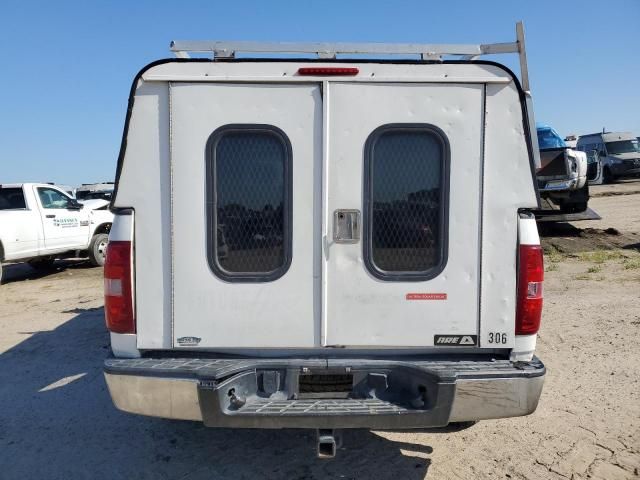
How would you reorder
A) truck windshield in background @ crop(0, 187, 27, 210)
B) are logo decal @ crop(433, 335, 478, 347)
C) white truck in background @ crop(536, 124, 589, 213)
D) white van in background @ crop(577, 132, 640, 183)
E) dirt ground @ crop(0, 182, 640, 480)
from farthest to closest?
white van in background @ crop(577, 132, 640, 183)
white truck in background @ crop(536, 124, 589, 213)
truck windshield in background @ crop(0, 187, 27, 210)
dirt ground @ crop(0, 182, 640, 480)
are logo decal @ crop(433, 335, 478, 347)

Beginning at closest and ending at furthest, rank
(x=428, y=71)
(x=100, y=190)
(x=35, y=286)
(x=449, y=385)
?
(x=449, y=385) → (x=428, y=71) → (x=35, y=286) → (x=100, y=190)

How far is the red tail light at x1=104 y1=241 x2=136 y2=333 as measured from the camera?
291 cm

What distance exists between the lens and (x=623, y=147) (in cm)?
2864

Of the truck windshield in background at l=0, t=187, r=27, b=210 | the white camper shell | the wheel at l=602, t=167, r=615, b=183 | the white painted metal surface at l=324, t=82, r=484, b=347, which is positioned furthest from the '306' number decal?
the wheel at l=602, t=167, r=615, b=183

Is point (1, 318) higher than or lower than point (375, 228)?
lower

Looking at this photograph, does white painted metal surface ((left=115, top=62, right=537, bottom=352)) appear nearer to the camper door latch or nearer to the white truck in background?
the camper door latch

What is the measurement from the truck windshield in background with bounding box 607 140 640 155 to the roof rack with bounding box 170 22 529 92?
2997 centimetres

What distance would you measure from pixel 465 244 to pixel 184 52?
2119 mm

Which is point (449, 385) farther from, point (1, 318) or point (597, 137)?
point (597, 137)

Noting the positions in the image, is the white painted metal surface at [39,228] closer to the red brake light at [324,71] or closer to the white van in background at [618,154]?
the red brake light at [324,71]

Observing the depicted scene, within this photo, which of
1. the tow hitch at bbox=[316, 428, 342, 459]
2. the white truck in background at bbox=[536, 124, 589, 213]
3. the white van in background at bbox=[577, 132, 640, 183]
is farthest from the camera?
the white van in background at bbox=[577, 132, 640, 183]

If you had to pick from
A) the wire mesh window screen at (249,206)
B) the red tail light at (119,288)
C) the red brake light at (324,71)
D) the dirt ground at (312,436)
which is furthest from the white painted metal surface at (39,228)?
the red brake light at (324,71)

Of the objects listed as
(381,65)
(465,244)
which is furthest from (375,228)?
(381,65)

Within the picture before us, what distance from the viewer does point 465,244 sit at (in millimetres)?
2979
